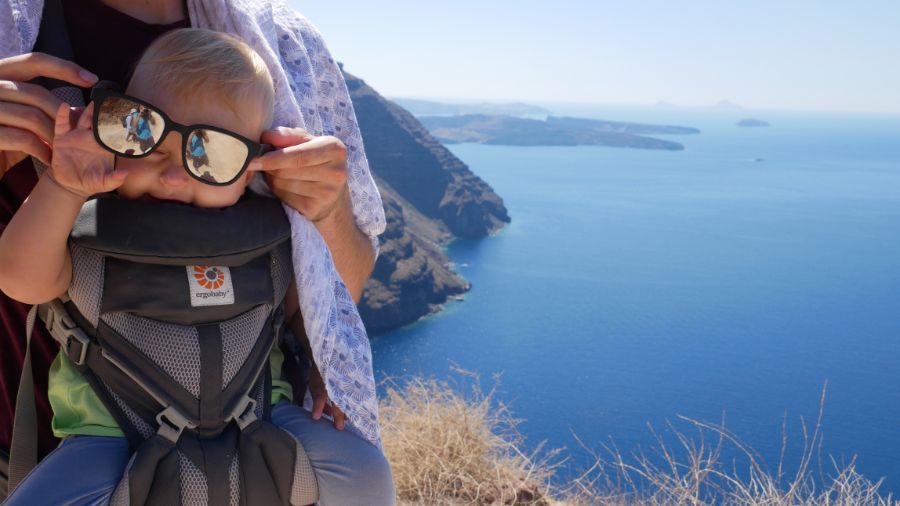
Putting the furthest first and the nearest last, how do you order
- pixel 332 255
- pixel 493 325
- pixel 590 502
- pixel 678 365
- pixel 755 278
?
1. pixel 755 278
2. pixel 493 325
3. pixel 678 365
4. pixel 590 502
5. pixel 332 255

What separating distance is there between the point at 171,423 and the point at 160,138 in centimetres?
36

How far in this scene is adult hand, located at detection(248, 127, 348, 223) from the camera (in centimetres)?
98

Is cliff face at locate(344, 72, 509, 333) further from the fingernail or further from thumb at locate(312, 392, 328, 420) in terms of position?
the fingernail

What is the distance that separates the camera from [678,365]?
3234cm

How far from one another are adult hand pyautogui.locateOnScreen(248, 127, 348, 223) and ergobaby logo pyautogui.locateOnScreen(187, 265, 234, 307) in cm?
15

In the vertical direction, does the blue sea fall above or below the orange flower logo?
below

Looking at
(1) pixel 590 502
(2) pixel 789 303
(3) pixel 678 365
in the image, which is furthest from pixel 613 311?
(1) pixel 590 502

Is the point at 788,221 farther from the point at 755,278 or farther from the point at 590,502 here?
the point at 590,502

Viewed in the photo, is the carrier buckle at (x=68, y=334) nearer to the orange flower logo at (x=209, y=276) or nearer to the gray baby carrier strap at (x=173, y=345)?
the gray baby carrier strap at (x=173, y=345)

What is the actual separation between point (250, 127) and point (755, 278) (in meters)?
44.8

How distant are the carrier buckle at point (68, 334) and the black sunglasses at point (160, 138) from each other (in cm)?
23

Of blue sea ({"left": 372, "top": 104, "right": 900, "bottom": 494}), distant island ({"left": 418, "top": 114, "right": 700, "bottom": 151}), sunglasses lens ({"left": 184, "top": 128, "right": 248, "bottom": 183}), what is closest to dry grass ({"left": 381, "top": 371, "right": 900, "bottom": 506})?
sunglasses lens ({"left": 184, "top": 128, "right": 248, "bottom": 183})

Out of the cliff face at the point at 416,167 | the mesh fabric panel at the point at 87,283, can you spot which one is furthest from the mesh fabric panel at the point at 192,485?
the cliff face at the point at 416,167

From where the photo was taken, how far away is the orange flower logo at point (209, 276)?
0.98 meters
